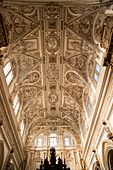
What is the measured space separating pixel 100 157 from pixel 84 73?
300 inches

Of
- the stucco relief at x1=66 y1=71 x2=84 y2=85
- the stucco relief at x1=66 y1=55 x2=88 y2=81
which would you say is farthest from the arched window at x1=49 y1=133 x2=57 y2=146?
the stucco relief at x1=66 y1=55 x2=88 y2=81

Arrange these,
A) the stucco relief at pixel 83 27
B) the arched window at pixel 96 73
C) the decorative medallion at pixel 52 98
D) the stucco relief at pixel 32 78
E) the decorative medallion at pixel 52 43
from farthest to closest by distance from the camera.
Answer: the decorative medallion at pixel 52 98, the stucco relief at pixel 32 78, the decorative medallion at pixel 52 43, the arched window at pixel 96 73, the stucco relief at pixel 83 27

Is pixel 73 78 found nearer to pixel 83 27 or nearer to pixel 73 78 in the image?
pixel 73 78

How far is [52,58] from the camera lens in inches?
549

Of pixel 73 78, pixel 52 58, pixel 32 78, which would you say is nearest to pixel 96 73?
pixel 73 78

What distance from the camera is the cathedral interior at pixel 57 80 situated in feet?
30.5

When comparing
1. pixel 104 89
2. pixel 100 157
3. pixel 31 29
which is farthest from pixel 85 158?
pixel 31 29

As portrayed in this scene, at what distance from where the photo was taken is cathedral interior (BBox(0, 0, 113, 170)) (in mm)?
9305

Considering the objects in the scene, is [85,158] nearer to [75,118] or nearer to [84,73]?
[75,118]

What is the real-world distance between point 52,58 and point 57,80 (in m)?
2.78

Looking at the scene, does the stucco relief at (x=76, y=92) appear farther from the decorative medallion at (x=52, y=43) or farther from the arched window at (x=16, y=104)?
the arched window at (x=16, y=104)

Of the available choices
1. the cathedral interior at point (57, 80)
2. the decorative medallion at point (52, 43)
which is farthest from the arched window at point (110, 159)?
the decorative medallion at point (52, 43)

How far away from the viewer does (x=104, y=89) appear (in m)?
9.37

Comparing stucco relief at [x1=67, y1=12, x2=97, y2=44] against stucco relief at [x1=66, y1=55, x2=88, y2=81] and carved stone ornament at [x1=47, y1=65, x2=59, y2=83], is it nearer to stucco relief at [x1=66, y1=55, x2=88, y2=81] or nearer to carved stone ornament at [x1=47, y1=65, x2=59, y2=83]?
stucco relief at [x1=66, y1=55, x2=88, y2=81]
